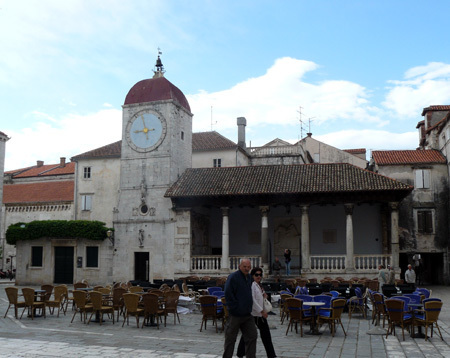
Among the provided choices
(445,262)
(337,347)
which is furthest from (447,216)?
(337,347)

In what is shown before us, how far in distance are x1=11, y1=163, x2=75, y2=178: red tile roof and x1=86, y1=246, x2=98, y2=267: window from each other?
20.0 m

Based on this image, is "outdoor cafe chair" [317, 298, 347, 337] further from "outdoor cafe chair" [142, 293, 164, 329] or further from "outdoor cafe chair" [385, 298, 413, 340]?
"outdoor cafe chair" [142, 293, 164, 329]

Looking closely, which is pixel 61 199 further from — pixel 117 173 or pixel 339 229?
pixel 339 229

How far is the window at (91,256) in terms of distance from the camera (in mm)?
28969

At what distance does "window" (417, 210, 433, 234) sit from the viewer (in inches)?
1197

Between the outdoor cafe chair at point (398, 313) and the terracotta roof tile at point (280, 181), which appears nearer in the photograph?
the outdoor cafe chair at point (398, 313)

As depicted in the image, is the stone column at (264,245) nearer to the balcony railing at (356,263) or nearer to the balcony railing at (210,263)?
the balcony railing at (210,263)

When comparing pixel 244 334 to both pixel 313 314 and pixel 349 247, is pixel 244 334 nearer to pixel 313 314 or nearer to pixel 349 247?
pixel 313 314

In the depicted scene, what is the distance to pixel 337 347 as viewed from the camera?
1005 centimetres

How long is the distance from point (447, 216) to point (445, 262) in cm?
270

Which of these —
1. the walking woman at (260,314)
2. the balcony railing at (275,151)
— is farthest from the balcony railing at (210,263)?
the walking woman at (260,314)

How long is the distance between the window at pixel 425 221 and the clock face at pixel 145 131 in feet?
52.2

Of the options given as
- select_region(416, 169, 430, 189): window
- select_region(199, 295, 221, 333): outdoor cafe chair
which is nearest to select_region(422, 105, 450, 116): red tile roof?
select_region(416, 169, 430, 189): window

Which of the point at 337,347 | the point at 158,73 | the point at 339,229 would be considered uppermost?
the point at 158,73
